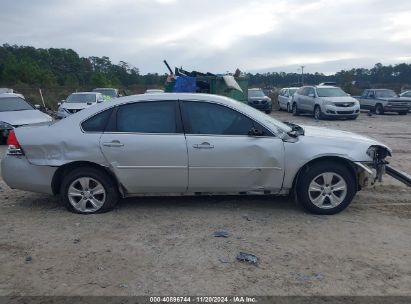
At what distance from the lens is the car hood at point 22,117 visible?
493 inches

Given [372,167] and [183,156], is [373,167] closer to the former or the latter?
[372,167]

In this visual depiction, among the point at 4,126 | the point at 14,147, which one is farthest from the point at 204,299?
the point at 4,126

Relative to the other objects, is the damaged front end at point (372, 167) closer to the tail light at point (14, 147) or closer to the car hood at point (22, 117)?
the tail light at point (14, 147)

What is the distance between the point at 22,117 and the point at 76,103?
19.6ft

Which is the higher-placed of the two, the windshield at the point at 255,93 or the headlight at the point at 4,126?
the windshield at the point at 255,93

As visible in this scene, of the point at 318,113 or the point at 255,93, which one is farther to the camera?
the point at 255,93

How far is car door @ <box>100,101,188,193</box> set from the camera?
5.46 m

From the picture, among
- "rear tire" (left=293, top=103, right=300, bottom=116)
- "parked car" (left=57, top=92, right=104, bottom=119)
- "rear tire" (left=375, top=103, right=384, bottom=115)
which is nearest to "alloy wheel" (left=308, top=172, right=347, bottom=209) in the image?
"parked car" (left=57, top=92, right=104, bottom=119)

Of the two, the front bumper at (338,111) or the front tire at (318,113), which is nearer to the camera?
the front bumper at (338,111)

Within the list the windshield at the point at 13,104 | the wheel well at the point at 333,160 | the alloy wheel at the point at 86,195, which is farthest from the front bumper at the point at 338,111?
the alloy wheel at the point at 86,195

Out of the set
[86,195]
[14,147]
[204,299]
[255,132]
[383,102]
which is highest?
[255,132]

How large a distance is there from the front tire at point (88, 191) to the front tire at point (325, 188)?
2.48 metres

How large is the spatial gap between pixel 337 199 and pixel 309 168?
21.2 inches

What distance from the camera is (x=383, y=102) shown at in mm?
24781
